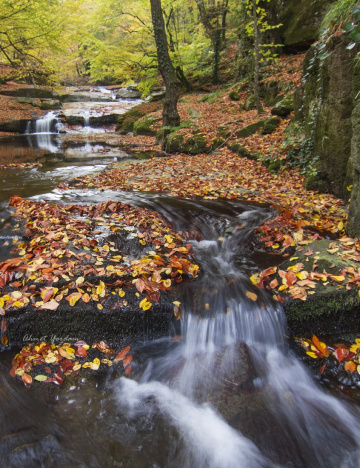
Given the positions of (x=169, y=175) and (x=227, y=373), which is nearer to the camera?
(x=227, y=373)

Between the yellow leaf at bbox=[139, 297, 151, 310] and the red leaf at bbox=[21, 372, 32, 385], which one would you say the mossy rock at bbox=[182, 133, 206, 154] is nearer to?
the yellow leaf at bbox=[139, 297, 151, 310]

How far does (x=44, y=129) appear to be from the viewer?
18891 mm

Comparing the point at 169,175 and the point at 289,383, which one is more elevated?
the point at 169,175

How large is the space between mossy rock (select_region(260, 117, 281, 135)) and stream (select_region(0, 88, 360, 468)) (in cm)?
675

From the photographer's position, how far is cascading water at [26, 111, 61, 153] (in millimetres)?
16531

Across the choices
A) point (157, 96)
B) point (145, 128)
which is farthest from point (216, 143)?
point (157, 96)

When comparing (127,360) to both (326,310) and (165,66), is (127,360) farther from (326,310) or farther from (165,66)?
(165,66)

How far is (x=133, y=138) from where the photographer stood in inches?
623

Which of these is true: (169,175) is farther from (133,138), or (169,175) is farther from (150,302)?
(133,138)

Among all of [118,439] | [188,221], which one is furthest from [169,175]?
[118,439]

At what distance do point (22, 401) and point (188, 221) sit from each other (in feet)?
11.2

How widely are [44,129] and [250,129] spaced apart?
15296 mm

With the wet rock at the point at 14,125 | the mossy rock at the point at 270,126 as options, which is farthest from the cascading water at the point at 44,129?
the mossy rock at the point at 270,126

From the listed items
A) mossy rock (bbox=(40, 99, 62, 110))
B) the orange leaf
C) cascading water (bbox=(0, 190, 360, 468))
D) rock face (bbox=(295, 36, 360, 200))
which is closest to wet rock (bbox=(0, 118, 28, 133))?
mossy rock (bbox=(40, 99, 62, 110))
